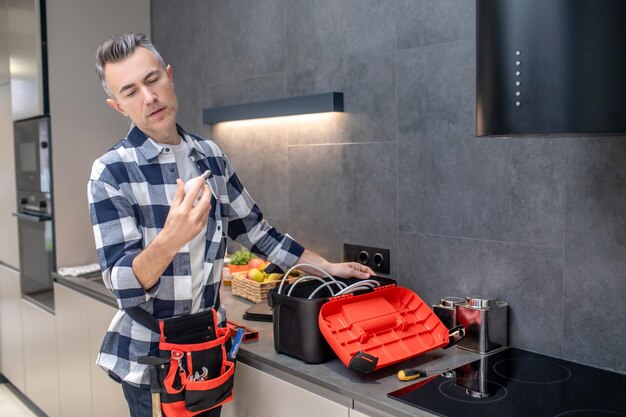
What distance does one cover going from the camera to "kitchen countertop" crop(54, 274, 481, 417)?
1454 mm

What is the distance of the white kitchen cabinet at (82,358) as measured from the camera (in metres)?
2.62

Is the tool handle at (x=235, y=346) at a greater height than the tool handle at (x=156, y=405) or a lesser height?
greater

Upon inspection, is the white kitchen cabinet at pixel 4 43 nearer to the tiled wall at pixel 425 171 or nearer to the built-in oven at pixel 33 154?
the built-in oven at pixel 33 154

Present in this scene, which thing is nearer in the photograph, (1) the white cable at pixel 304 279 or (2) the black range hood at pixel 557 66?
(2) the black range hood at pixel 557 66

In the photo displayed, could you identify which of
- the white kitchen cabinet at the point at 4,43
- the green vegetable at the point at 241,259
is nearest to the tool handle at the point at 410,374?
the green vegetable at the point at 241,259

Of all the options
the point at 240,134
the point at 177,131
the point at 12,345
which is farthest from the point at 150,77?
the point at 12,345

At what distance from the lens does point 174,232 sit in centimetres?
145

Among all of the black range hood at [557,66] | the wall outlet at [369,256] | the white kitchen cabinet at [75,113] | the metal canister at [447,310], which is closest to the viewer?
the black range hood at [557,66]

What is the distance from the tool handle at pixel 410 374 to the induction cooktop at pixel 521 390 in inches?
0.9

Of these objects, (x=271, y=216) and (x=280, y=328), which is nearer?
(x=280, y=328)

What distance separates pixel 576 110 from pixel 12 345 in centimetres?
349

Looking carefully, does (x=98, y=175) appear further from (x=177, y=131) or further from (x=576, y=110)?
(x=576, y=110)

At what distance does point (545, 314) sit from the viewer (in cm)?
177

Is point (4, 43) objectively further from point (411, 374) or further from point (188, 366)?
point (411, 374)
